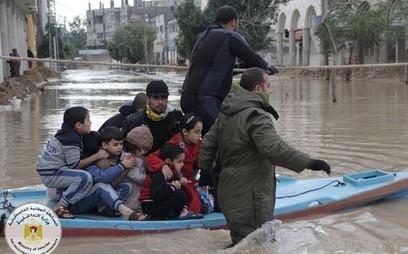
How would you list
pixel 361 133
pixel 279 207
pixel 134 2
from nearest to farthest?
1. pixel 279 207
2. pixel 361 133
3. pixel 134 2

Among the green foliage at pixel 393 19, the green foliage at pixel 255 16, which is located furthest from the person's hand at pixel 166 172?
the green foliage at pixel 255 16

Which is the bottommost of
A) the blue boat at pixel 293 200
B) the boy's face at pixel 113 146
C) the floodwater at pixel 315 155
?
the floodwater at pixel 315 155

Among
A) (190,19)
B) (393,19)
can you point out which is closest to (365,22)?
(393,19)

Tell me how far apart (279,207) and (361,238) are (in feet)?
2.53

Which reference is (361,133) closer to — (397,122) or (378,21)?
(397,122)

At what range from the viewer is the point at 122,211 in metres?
5.46

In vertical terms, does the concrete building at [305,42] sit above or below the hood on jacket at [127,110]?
above

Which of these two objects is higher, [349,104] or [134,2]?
[134,2]

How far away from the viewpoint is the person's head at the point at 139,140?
5637 mm

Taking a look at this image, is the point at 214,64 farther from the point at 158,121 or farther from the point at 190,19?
the point at 190,19

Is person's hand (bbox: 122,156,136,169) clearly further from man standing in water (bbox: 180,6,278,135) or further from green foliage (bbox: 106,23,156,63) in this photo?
green foliage (bbox: 106,23,156,63)

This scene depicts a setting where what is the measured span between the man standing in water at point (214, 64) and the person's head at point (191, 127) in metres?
0.24

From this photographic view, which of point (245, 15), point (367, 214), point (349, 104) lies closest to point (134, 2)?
point (245, 15)

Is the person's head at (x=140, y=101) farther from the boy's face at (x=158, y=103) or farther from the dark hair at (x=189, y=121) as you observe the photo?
the dark hair at (x=189, y=121)
